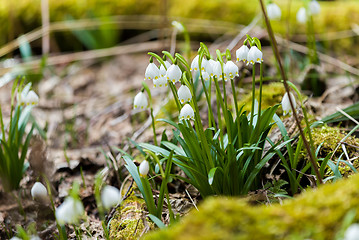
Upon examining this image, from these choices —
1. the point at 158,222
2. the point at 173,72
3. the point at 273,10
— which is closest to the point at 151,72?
the point at 173,72

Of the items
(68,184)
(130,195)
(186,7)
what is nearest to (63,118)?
(68,184)

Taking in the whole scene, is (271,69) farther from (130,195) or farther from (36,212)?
(36,212)

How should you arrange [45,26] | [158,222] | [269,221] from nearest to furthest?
[269,221] < [158,222] < [45,26]

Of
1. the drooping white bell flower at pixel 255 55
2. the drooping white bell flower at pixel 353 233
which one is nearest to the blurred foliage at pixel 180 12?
the drooping white bell flower at pixel 255 55

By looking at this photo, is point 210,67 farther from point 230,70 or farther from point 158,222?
point 158,222

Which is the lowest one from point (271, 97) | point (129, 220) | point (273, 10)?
point (129, 220)
